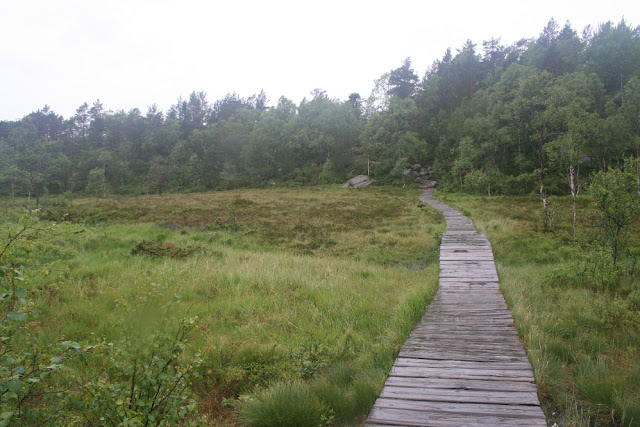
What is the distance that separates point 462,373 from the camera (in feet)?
12.3

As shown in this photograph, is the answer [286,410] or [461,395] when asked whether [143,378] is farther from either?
[461,395]

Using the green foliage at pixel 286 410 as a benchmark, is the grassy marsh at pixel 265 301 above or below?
below

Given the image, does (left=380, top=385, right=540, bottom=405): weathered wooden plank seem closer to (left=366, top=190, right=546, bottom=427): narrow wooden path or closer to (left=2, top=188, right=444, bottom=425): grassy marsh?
(left=366, top=190, right=546, bottom=427): narrow wooden path

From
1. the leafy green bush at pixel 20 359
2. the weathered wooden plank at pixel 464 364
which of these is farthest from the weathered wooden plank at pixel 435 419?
the leafy green bush at pixel 20 359

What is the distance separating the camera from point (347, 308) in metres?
6.44

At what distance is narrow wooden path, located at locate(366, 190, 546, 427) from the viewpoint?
3.04 metres

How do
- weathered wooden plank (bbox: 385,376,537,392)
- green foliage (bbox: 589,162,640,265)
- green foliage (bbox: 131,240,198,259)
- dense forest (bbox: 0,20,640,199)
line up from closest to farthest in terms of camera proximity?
weathered wooden plank (bbox: 385,376,537,392) → green foliage (bbox: 589,162,640,265) → green foliage (bbox: 131,240,198,259) → dense forest (bbox: 0,20,640,199)

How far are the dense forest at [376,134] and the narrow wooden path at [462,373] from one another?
3223 cm

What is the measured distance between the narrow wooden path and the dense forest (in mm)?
32234

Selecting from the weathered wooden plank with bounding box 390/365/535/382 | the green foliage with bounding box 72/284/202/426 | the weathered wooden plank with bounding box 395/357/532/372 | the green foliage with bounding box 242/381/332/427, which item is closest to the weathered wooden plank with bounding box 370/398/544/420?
the weathered wooden plank with bounding box 390/365/535/382

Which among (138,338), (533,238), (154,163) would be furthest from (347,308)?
(154,163)

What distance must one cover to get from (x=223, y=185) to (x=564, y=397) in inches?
2598

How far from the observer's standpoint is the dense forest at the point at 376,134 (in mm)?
39344

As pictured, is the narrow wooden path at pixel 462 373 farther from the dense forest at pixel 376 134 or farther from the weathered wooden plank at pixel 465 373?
the dense forest at pixel 376 134
